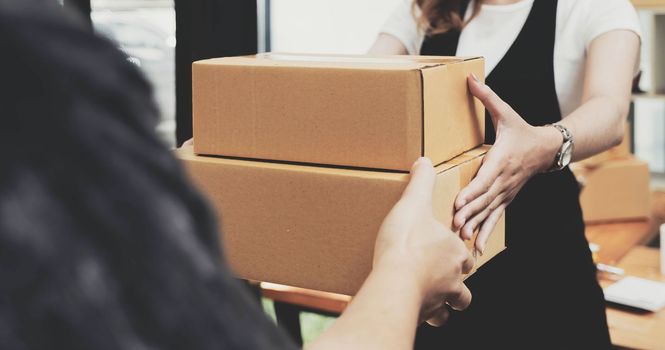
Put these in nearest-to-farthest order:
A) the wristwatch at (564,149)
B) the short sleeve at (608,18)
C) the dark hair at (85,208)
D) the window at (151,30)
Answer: the dark hair at (85,208), the wristwatch at (564,149), the short sleeve at (608,18), the window at (151,30)

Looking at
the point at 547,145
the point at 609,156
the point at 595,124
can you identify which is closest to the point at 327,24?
the point at 609,156

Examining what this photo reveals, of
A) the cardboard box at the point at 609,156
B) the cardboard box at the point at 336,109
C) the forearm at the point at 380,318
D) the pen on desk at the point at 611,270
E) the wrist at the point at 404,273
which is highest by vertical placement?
the cardboard box at the point at 336,109

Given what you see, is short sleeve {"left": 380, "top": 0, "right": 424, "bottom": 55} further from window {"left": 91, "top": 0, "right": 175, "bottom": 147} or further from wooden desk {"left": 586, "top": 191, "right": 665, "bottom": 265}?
window {"left": 91, "top": 0, "right": 175, "bottom": 147}

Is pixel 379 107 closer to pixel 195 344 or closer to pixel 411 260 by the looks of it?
pixel 411 260

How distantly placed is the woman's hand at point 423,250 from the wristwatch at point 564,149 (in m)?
0.35

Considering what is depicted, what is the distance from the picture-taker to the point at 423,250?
0.80m

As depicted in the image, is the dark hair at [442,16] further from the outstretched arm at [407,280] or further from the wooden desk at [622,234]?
the wooden desk at [622,234]

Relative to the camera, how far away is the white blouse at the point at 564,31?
1373 mm

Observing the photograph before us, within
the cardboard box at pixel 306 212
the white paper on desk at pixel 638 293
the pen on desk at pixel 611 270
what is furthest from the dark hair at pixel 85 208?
the pen on desk at pixel 611 270

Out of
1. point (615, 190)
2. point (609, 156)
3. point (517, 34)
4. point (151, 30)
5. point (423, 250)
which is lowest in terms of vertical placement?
point (615, 190)

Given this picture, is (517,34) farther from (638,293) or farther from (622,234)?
(622,234)

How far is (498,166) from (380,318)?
0.50m

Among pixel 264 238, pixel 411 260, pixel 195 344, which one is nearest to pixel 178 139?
pixel 264 238

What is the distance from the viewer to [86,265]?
304mm
